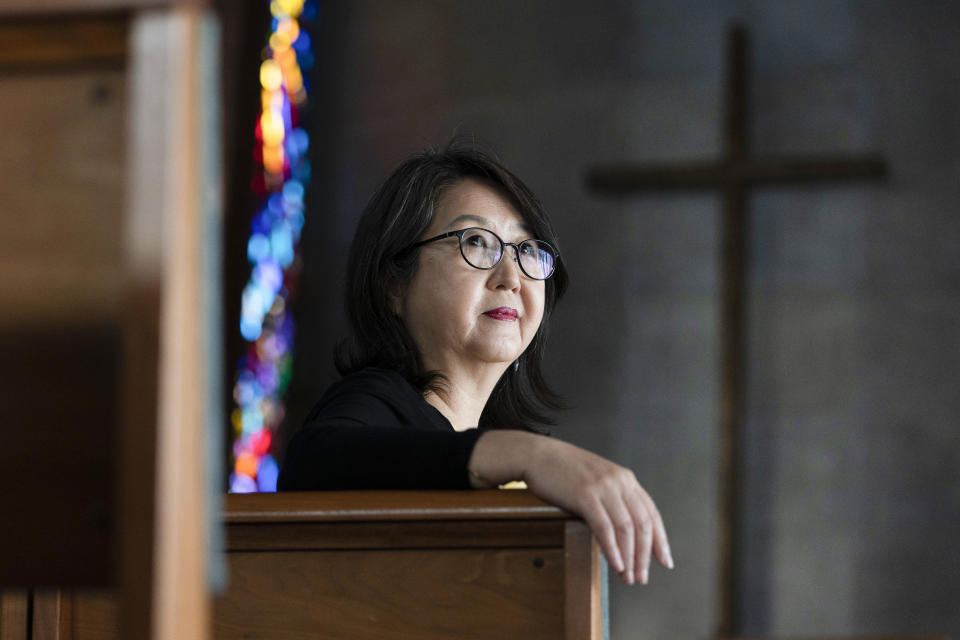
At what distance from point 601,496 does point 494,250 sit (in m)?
0.85

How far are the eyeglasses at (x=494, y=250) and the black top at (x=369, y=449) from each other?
1.24 ft

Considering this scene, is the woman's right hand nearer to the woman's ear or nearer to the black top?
the black top

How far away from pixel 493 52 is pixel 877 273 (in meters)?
2.17

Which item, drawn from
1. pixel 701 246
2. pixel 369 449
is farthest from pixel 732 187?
pixel 369 449

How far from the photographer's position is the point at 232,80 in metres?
6.20

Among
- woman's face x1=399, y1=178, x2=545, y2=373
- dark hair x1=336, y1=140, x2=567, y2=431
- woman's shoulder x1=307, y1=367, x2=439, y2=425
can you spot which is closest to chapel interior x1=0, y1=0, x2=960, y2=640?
dark hair x1=336, y1=140, x2=567, y2=431

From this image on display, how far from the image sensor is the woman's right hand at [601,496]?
146 centimetres

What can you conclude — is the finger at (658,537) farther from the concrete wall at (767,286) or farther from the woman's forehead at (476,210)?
the concrete wall at (767,286)

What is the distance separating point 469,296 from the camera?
7.23ft

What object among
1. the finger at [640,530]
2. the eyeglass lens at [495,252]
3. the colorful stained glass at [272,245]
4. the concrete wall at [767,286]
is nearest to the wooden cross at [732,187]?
the concrete wall at [767,286]

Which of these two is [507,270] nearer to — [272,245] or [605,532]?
[605,532]

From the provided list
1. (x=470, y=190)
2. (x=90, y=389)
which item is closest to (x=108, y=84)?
(x=90, y=389)

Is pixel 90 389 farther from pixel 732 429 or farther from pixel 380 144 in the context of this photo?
pixel 380 144

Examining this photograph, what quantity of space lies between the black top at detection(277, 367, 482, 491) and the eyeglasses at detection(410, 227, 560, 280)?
14.9 inches
